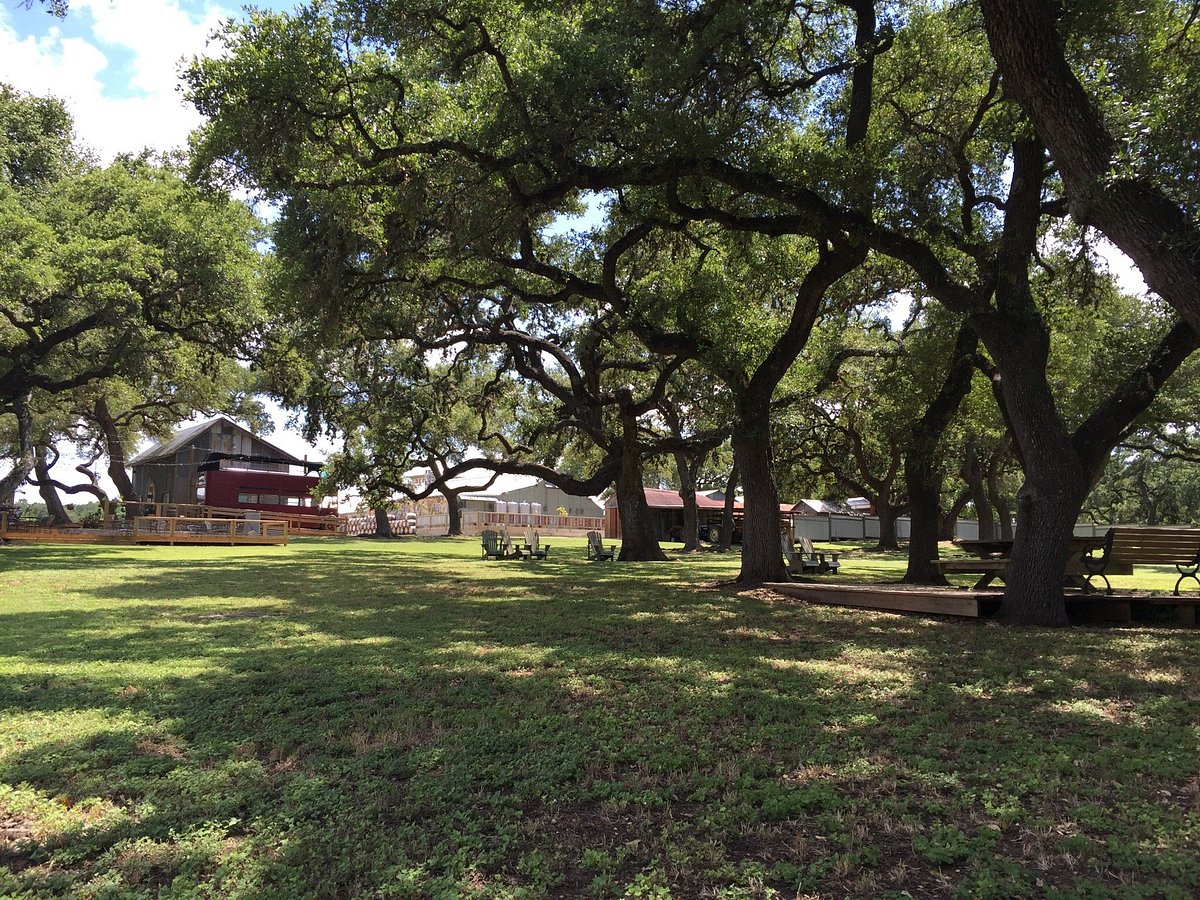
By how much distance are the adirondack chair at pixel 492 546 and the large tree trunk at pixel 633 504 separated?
3.36 metres

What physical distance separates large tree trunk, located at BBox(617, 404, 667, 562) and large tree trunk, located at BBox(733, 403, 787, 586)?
6.89m

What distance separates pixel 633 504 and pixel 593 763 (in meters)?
16.0

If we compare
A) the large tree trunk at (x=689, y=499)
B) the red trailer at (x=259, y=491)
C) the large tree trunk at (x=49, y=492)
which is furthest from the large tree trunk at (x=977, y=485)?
the large tree trunk at (x=49, y=492)

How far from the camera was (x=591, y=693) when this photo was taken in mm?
4707

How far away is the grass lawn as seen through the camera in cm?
246

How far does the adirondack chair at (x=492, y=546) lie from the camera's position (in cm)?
2041

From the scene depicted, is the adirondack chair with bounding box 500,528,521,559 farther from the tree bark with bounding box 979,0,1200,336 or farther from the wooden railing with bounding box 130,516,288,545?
the tree bark with bounding box 979,0,1200,336

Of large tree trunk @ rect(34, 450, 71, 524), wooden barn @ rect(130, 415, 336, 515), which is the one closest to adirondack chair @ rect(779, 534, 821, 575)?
wooden barn @ rect(130, 415, 336, 515)

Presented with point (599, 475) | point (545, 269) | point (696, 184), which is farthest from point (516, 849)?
point (599, 475)

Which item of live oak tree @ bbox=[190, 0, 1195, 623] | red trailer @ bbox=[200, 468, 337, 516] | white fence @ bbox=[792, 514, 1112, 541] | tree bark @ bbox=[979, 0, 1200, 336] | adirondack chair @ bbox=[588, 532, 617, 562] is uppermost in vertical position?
live oak tree @ bbox=[190, 0, 1195, 623]

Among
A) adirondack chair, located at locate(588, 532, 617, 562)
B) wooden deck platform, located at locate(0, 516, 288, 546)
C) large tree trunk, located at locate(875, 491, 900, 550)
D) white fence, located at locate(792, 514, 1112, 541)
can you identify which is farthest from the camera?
white fence, located at locate(792, 514, 1112, 541)

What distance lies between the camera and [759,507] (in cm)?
1166

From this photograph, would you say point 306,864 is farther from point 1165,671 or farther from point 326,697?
point 1165,671

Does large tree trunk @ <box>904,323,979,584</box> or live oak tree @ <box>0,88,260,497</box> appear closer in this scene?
large tree trunk @ <box>904,323,979,584</box>
